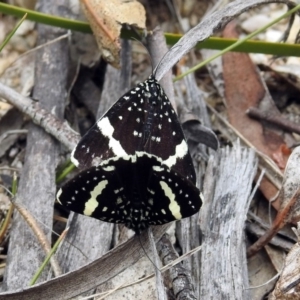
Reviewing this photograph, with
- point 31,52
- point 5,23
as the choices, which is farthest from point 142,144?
point 5,23

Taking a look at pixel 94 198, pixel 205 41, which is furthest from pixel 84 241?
pixel 205 41

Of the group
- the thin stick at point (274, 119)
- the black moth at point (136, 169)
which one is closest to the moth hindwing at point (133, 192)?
the black moth at point (136, 169)

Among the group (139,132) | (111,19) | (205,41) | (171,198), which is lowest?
(171,198)

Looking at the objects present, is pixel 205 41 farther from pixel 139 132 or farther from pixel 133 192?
pixel 133 192

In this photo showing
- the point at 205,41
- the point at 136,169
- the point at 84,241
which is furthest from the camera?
the point at 205,41

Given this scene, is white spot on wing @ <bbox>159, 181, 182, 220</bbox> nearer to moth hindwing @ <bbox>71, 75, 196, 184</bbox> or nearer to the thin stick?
moth hindwing @ <bbox>71, 75, 196, 184</bbox>

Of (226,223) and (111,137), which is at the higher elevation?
(111,137)
